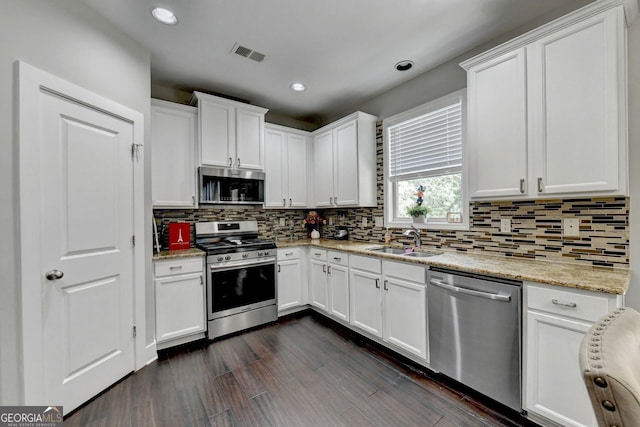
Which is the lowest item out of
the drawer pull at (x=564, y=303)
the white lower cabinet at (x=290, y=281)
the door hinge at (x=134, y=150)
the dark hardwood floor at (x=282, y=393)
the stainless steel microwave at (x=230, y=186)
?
the dark hardwood floor at (x=282, y=393)

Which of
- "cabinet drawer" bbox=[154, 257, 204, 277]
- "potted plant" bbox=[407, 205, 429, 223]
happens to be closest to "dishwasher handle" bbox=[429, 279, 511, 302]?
"potted plant" bbox=[407, 205, 429, 223]

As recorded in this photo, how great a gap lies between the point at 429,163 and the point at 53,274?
3181mm

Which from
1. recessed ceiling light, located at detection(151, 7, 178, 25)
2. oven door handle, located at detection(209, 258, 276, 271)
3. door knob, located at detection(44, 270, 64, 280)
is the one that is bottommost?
oven door handle, located at detection(209, 258, 276, 271)

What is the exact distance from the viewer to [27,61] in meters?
1.58

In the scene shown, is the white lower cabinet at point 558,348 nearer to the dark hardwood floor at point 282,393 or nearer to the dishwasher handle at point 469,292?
the dishwasher handle at point 469,292

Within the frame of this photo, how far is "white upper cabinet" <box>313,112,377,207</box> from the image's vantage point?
3.21 metres

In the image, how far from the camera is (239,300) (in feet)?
9.66

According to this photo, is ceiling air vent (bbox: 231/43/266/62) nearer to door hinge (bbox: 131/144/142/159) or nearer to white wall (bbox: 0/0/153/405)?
white wall (bbox: 0/0/153/405)

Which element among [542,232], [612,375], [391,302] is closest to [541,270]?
[542,232]

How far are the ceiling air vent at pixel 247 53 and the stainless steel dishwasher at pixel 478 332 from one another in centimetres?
243

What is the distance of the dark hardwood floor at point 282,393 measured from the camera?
5.58 feet

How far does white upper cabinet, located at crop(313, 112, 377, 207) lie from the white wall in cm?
226

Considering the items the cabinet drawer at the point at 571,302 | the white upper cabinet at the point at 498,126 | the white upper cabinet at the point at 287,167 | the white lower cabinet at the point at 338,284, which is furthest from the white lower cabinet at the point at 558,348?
the white upper cabinet at the point at 287,167

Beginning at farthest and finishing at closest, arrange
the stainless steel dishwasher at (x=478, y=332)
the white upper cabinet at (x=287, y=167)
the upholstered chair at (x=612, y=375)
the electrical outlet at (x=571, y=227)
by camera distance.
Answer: the white upper cabinet at (x=287, y=167) → the electrical outlet at (x=571, y=227) → the stainless steel dishwasher at (x=478, y=332) → the upholstered chair at (x=612, y=375)
